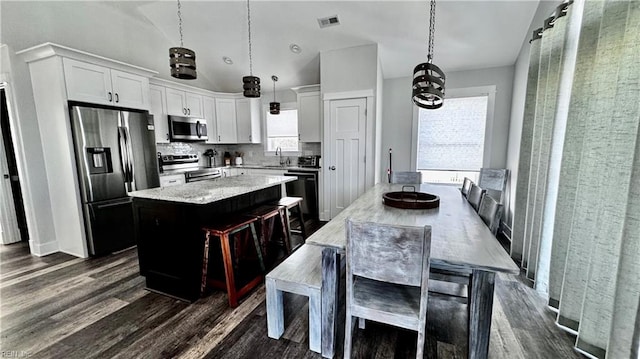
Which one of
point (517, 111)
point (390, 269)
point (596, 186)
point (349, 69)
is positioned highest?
point (349, 69)

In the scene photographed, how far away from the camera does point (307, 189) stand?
4758 mm

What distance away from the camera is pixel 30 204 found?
3268 millimetres

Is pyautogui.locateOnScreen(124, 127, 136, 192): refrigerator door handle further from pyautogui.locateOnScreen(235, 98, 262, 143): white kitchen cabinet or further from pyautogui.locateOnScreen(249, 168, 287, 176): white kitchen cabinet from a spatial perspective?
pyautogui.locateOnScreen(235, 98, 262, 143): white kitchen cabinet

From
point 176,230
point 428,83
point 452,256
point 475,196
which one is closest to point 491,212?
point 475,196

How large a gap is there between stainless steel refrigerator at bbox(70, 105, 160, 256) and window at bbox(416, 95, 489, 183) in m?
4.35

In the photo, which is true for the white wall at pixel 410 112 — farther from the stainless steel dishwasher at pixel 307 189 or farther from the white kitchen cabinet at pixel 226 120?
the white kitchen cabinet at pixel 226 120

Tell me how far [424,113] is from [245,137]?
3.56 metres

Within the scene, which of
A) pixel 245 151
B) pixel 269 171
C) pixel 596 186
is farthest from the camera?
pixel 245 151

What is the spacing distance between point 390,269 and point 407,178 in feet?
8.27

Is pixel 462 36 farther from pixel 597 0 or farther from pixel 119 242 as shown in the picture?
pixel 119 242

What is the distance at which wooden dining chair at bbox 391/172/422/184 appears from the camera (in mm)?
3652

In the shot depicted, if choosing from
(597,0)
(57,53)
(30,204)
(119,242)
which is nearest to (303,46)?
(57,53)

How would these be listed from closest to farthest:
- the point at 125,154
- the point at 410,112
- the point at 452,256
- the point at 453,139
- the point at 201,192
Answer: the point at 452,256 → the point at 201,192 → the point at 125,154 → the point at 453,139 → the point at 410,112

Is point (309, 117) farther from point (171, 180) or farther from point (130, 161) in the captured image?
point (130, 161)
